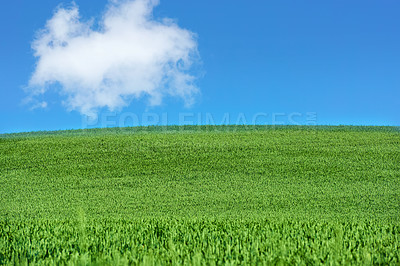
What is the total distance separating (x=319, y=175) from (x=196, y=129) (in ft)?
52.0

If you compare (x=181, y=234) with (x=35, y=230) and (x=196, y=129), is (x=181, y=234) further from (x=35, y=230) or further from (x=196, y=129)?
(x=196, y=129)

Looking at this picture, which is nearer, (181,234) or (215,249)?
(215,249)

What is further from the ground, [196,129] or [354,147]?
[196,129]

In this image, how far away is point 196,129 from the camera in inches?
1242

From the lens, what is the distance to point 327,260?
10.7 ft

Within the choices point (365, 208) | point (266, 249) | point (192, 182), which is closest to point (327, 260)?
point (266, 249)

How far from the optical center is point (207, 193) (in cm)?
1428

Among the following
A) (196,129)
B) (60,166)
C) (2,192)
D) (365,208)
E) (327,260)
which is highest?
(196,129)

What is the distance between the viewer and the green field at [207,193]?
4.37m

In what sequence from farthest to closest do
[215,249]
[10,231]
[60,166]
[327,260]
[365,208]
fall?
[60,166], [365,208], [10,231], [215,249], [327,260]

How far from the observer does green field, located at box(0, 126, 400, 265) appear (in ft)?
14.3

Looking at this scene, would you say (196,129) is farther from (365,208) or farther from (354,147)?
(365,208)

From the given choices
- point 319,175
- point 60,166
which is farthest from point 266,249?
point 60,166

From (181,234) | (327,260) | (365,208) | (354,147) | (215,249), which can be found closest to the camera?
(327,260)
